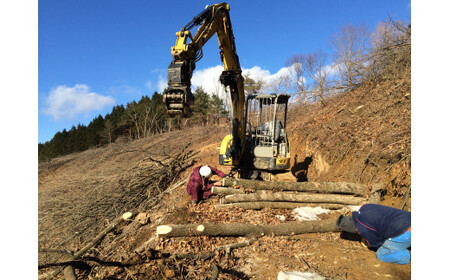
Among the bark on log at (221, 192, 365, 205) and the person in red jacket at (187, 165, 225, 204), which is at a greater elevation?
the person in red jacket at (187, 165, 225, 204)

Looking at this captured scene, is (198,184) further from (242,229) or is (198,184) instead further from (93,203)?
(93,203)

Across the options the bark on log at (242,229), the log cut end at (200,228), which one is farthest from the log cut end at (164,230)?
the log cut end at (200,228)

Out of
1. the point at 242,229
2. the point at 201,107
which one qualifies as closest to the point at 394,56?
the point at 242,229

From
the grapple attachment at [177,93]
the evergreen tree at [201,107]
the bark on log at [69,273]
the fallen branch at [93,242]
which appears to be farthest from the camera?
the evergreen tree at [201,107]

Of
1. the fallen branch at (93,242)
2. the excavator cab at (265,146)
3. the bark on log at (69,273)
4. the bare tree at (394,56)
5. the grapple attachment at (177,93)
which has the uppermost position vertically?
the bare tree at (394,56)

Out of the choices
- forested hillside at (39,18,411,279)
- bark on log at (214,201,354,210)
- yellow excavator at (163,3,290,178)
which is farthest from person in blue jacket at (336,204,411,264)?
yellow excavator at (163,3,290,178)

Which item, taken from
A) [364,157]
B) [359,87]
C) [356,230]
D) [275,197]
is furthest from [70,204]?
[359,87]

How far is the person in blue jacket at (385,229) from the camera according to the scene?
12.7ft

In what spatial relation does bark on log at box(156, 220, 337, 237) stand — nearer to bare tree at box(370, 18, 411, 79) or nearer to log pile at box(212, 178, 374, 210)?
log pile at box(212, 178, 374, 210)

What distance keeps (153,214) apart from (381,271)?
459 centimetres

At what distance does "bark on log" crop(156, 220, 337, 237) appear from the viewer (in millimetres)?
4634

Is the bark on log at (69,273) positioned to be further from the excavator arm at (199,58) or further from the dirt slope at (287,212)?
the excavator arm at (199,58)

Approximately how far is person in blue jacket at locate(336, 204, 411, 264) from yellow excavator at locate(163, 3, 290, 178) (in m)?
3.58

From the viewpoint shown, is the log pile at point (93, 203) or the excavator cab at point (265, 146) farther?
the excavator cab at point (265, 146)
